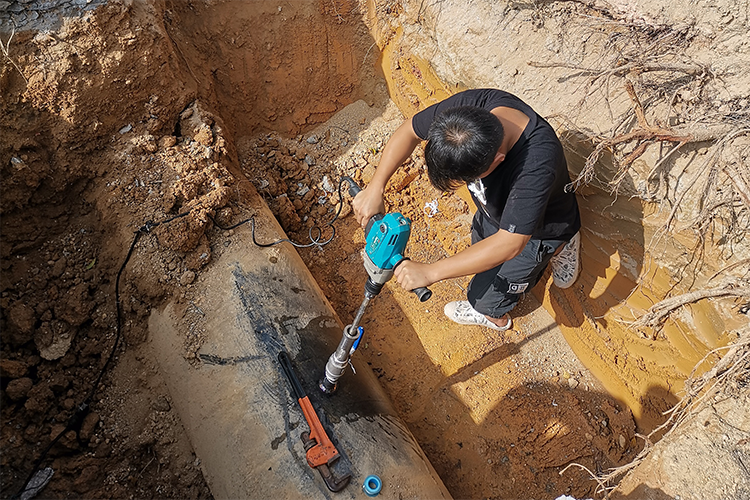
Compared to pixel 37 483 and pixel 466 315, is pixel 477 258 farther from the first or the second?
pixel 37 483

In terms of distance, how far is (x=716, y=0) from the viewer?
8.62ft

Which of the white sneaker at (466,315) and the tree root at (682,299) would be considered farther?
the white sneaker at (466,315)

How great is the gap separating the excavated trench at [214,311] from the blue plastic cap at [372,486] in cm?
5

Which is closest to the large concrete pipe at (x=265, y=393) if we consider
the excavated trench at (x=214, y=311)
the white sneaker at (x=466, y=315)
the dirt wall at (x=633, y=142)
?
the excavated trench at (x=214, y=311)

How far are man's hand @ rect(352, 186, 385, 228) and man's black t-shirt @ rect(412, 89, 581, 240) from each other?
434 mm

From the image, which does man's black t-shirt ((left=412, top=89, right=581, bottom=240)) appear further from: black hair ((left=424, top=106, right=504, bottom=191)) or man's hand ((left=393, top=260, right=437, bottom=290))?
man's hand ((left=393, top=260, right=437, bottom=290))

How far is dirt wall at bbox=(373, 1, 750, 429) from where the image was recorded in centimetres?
258

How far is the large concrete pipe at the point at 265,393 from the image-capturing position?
2.14m

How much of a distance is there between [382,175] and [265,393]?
52.2 inches

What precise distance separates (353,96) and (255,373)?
2946 millimetres

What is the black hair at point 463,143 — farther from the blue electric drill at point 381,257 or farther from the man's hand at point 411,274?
the man's hand at point 411,274

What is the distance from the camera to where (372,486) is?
209cm

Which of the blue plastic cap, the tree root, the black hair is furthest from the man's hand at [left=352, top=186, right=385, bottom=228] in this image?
the tree root

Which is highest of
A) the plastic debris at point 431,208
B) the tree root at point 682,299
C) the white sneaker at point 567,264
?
the plastic debris at point 431,208
